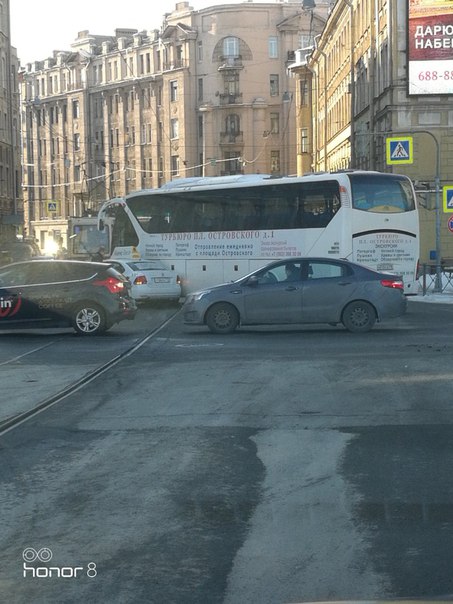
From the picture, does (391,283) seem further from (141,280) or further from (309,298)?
(141,280)

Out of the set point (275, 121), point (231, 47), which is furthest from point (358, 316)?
point (231, 47)

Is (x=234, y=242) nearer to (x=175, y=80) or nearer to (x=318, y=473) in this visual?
(x=318, y=473)

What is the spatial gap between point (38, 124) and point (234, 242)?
90.2 m

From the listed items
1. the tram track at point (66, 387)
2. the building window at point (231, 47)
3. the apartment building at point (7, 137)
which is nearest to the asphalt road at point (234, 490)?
the tram track at point (66, 387)

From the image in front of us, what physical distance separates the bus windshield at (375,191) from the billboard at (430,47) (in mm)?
18849

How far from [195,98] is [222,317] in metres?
78.7

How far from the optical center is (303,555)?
19.2ft

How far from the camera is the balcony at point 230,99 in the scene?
314ft

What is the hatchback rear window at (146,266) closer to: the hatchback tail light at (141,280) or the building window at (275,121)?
the hatchback tail light at (141,280)

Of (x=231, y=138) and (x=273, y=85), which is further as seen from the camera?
(x=273, y=85)

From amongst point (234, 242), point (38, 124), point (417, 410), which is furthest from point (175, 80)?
point (417, 410)

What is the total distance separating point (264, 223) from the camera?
30.7m
